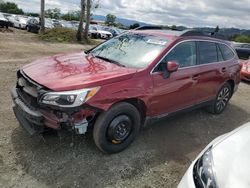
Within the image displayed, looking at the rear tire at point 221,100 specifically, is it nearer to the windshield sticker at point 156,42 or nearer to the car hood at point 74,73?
the windshield sticker at point 156,42

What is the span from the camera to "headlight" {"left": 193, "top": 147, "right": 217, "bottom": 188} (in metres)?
2.21

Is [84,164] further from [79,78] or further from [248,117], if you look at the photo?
[248,117]

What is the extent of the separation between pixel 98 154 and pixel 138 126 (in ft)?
2.31

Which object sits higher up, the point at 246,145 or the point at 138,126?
the point at 246,145

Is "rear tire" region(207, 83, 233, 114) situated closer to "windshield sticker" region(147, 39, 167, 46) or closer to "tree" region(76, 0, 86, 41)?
"windshield sticker" region(147, 39, 167, 46)

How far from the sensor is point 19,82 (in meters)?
4.05

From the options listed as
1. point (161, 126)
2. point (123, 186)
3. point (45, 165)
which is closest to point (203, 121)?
point (161, 126)

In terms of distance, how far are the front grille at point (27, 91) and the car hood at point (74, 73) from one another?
0.10m

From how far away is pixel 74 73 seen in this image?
3729 mm

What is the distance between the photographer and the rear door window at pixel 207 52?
513 centimetres

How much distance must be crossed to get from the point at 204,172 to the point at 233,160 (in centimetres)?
26

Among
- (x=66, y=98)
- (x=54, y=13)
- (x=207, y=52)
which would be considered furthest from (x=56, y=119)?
(x=54, y=13)

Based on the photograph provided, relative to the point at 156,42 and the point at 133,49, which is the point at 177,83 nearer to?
the point at 156,42

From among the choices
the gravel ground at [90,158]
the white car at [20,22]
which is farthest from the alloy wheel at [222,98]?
the white car at [20,22]
